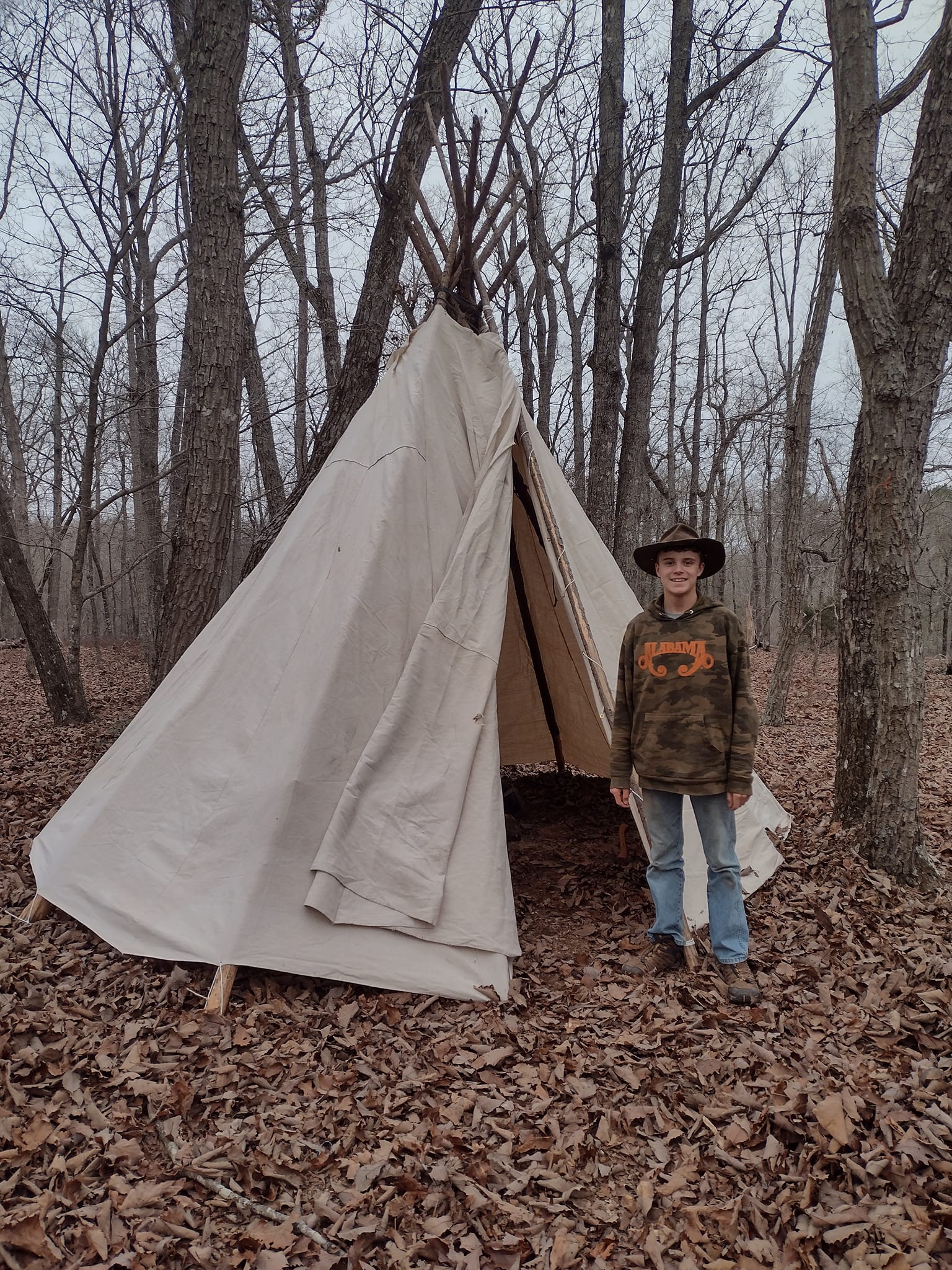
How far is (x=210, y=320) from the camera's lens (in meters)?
4.95

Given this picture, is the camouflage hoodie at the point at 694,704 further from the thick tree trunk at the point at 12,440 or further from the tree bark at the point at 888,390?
the thick tree trunk at the point at 12,440

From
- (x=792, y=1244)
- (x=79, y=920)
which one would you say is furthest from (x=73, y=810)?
(x=792, y=1244)

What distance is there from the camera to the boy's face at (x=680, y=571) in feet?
11.2

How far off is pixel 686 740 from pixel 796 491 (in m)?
8.04

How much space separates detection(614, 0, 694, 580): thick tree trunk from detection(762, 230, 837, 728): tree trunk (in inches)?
132

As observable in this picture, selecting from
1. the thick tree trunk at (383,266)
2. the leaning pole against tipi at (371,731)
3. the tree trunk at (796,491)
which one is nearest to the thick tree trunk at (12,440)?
the thick tree trunk at (383,266)

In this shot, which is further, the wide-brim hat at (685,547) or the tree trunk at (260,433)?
the tree trunk at (260,433)

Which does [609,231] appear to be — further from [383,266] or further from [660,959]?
[660,959]

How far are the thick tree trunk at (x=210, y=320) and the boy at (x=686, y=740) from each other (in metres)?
3.05

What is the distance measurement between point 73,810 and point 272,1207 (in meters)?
2.51

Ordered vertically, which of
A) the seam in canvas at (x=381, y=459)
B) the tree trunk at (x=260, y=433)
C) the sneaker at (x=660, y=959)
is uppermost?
the tree trunk at (x=260, y=433)

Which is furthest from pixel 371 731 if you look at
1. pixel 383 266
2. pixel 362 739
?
pixel 383 266

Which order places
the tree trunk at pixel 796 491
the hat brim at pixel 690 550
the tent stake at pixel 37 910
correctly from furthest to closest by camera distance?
1. the tree trunk at pixel 796 491
2. the tent stake at pixel 37 910
3. the hat brim at pixel 690 550

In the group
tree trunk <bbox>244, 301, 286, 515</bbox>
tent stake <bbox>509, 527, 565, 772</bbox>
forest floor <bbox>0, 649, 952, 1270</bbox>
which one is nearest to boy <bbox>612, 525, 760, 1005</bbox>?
forest floor <bbox>0, 649, 952, 1270</bbox>
